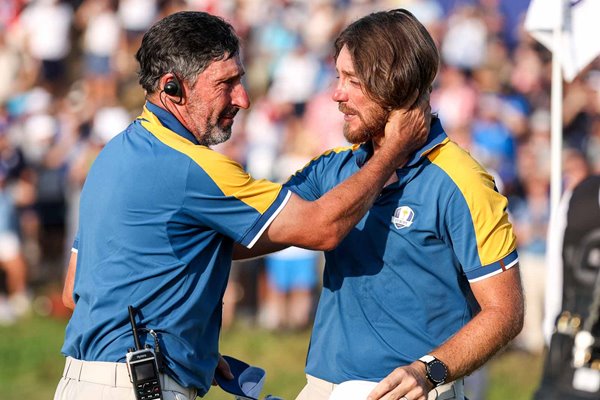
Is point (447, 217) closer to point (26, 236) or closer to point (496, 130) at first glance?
point (496, 130)

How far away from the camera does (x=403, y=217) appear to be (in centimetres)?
432

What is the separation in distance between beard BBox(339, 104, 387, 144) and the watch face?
3.14 feet

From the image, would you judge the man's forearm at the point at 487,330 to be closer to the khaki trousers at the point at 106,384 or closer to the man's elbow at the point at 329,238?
the man's elbow at the point at 329,238

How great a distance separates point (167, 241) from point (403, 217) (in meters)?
0.90

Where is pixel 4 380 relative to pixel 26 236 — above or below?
below

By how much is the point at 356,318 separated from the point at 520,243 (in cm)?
705

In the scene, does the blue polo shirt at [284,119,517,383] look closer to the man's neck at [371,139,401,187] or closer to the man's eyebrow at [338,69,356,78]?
the man's neck at [371,139,401,187]

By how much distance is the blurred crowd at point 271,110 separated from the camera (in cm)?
1168

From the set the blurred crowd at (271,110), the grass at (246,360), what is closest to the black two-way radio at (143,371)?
the grass at (246,360)

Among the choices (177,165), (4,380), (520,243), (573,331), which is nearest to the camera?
(177,165)

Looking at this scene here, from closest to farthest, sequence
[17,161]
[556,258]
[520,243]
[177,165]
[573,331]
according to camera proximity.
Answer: [177,165], [573,331], [556,258], [520,243], [17,161]

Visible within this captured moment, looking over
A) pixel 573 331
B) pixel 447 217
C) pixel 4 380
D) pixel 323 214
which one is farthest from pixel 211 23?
pixel 4 380

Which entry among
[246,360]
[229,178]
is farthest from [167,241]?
[246,360]

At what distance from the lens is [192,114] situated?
173 inches
